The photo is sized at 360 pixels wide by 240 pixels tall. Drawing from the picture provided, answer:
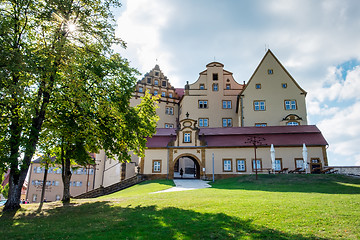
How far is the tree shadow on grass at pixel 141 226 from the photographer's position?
8.30 meters

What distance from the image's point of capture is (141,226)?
945 centimetres

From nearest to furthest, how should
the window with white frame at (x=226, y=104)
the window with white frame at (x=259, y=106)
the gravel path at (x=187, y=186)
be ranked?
the gravel path at (x=187, y=186) → the window with white frame at (x=259, y=106) → the window with white frame at (x=226, y=104)

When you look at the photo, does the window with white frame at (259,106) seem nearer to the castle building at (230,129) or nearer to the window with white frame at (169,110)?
the castle building at (230,129)

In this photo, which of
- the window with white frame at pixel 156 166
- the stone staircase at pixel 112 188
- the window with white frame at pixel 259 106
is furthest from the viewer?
the window with white frame at pixel 259 106

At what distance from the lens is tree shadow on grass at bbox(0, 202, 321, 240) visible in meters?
8.30

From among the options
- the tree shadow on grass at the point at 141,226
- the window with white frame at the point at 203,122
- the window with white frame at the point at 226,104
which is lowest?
the tree shadow on grass at the point at 141,226

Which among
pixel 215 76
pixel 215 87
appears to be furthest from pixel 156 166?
pixel 215 76

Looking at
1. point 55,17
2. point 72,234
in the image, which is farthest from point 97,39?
point 72,234

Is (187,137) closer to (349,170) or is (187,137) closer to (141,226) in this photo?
(349,170)

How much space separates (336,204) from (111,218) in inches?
387

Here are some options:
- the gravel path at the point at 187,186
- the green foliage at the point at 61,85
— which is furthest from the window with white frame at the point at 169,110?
the green foliage at the point at 61,85

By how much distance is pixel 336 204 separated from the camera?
11758mm

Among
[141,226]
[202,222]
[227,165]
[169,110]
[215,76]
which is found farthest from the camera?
[169,110]

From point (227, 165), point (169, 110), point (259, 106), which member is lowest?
point (227, 165)
